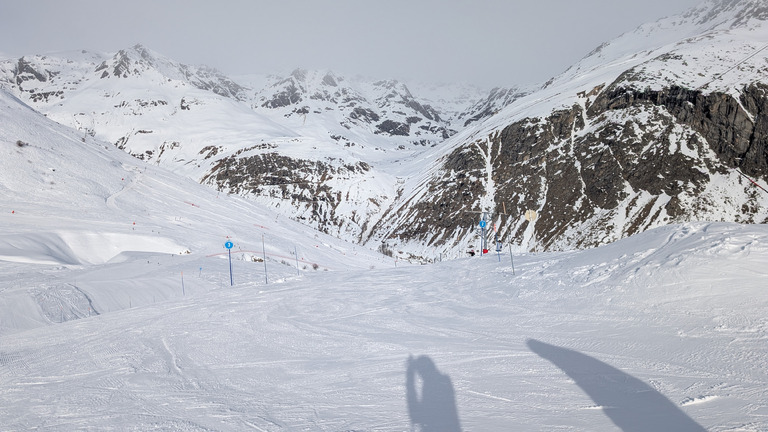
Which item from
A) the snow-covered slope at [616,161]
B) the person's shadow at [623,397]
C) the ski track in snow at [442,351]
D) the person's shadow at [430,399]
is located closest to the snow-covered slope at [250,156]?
the snow-covered slope at [616,161]

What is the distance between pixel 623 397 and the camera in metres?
4.93

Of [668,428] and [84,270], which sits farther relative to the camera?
[84,270]

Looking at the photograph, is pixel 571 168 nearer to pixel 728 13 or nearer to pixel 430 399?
pixel 430 399

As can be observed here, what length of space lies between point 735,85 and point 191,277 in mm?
107018

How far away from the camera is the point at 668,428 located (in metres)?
4.10

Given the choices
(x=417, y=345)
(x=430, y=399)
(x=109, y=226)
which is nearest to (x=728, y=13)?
(x=109, y=226)

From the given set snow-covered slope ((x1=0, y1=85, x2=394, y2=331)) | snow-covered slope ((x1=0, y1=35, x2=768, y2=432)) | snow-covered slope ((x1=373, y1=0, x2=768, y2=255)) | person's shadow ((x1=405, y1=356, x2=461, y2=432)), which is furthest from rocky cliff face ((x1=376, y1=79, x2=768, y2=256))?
Result: person's shadow ((x1=405, y1=356, x2=461, y2=432))

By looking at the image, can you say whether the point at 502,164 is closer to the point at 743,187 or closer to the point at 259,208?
the point at 743,187

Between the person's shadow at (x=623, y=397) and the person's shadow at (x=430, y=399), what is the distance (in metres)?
1.73

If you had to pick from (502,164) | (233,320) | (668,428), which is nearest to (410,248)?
(502,164)

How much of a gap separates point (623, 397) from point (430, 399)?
7.69 ft

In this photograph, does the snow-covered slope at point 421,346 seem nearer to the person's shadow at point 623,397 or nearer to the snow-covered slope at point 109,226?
the person's shadow at point 623,397

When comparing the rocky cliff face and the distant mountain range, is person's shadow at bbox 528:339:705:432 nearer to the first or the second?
the distant mountain range

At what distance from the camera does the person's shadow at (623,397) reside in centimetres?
420
